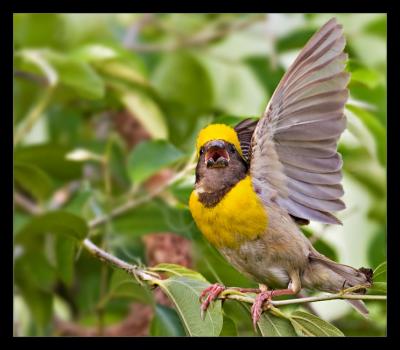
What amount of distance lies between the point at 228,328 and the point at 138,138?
59 centimetres

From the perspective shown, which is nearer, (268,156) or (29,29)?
(268,156)

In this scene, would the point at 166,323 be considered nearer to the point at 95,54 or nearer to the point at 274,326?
the point at 274,326

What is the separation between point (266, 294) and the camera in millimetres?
565

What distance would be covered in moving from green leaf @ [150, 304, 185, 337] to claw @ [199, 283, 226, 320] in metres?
0.08

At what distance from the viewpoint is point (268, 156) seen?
0.57m

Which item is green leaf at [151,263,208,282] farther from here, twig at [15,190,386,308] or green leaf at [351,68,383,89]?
green leaf at [351,68,383,89]

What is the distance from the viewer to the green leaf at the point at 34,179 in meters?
0.95

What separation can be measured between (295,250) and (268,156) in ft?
0.24

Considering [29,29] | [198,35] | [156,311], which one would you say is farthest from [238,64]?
[156,311]

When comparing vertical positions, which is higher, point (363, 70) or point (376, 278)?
point (363, 70)

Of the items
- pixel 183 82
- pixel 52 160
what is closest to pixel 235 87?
pixel 183 82
